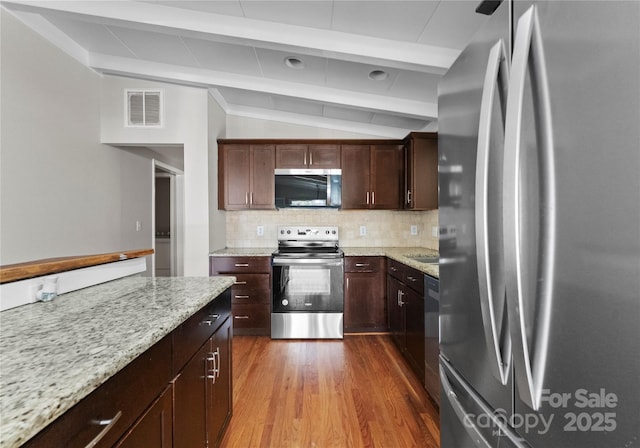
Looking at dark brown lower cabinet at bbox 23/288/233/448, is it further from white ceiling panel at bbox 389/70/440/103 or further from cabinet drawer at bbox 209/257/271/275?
white ceiling panel at bbox 389/70/440/103

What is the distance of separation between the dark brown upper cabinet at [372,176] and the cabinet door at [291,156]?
1.62 feet

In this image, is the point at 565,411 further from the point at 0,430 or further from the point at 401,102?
the point at 401,102

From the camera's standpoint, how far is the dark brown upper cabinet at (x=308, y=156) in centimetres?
369

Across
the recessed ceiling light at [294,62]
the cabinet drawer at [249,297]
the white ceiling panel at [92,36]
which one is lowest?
the cabinet drawer at [249,297]

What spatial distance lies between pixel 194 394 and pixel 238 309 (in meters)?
2.14

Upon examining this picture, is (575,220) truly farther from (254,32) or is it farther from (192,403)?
(254,32)

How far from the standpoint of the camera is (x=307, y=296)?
11.0 feet

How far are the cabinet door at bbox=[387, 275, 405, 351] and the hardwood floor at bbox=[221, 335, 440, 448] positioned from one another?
0.16 metres

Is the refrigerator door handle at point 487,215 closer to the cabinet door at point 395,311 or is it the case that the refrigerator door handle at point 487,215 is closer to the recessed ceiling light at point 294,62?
the cabinet door at point 395,311

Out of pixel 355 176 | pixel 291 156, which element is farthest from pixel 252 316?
pixel 355 176

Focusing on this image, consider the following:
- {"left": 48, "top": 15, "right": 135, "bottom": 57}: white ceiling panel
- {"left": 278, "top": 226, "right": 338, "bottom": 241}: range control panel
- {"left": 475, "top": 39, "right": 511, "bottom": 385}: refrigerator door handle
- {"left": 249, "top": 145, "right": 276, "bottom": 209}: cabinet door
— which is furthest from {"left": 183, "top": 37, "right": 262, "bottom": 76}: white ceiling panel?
{"left": 475, "top": 39, "right": 511, "bottom": 385}: refrigerator door handle

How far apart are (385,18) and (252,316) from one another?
9.89 feet

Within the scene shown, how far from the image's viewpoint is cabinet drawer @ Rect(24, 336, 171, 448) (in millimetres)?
597

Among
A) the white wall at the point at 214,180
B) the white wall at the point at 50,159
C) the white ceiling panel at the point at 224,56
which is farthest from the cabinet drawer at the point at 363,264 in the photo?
the white wall at the point at 50,159
